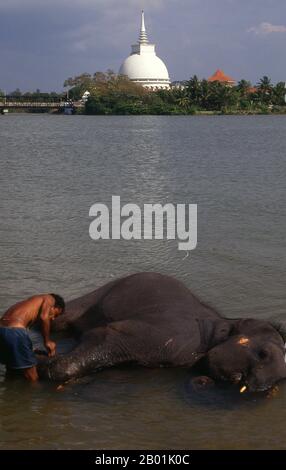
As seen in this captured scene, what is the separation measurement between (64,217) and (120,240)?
2758mm

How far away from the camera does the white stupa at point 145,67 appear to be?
466ft

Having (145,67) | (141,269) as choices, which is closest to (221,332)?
(141,269)

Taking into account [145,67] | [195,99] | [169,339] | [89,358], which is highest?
[145,67]

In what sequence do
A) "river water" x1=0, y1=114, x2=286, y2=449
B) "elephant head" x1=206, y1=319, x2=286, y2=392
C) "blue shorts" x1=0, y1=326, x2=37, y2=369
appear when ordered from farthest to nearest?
"elephant head" x1=206, y1=319, x2=286, y2=392 < "blue shorts" x1=0, y1=326, x2=37, y2=369 < "river water" x1=0, y1=114, x2=286, y2=449

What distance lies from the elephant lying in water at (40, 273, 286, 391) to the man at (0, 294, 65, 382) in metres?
0.19

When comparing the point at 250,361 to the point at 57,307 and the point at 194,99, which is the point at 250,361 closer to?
the point at 57,307

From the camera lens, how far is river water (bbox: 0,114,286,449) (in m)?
5.59

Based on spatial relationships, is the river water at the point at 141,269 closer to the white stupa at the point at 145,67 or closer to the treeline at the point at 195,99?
the treeline at the point at 195,99

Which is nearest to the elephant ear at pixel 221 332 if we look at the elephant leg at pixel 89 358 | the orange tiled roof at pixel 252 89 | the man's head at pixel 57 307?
the elephant leg at pixel 89 358

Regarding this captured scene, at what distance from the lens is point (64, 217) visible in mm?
15016

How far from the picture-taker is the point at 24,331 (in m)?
6.24

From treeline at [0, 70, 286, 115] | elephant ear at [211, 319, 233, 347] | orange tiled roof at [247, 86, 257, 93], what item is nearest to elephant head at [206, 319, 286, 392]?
elephant ear at [211, 319, 233, 347]

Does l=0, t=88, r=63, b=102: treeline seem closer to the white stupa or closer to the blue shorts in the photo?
the white stupa

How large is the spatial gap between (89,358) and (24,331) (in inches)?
25.4
